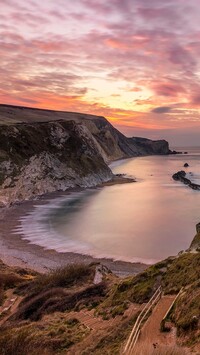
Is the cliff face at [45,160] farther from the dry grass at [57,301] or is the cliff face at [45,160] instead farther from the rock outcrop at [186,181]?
the dry grass at [57,301]

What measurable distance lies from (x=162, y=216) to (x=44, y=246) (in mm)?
22796

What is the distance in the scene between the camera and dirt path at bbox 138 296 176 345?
10.8 metres

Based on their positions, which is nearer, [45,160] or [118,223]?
[118,223]

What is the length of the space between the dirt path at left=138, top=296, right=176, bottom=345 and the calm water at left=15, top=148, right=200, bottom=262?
1996cm

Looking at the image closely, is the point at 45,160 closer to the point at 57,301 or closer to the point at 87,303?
the point at 57,301

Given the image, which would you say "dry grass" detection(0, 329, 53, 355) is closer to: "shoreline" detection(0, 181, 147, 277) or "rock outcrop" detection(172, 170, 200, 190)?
"shoreline" detection(0, 181, 147, 277)

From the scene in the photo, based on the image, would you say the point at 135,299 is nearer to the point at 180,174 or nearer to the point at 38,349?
the point at 38,349

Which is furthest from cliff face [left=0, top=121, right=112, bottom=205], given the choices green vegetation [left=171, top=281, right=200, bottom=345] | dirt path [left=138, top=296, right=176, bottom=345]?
green vegetation [left=171, top=281, right=200, bottom=345]

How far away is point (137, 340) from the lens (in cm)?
1119

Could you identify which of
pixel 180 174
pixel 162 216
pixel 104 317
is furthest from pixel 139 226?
pixel 180 174

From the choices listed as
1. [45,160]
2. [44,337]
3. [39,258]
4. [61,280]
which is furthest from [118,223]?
[45,160]

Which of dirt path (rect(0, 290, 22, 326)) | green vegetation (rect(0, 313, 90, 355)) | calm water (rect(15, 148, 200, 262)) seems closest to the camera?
green vegetation (rect(0, 313, 90, 355))

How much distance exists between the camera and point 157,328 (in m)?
11.8

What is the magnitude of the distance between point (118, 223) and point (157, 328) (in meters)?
38.4
